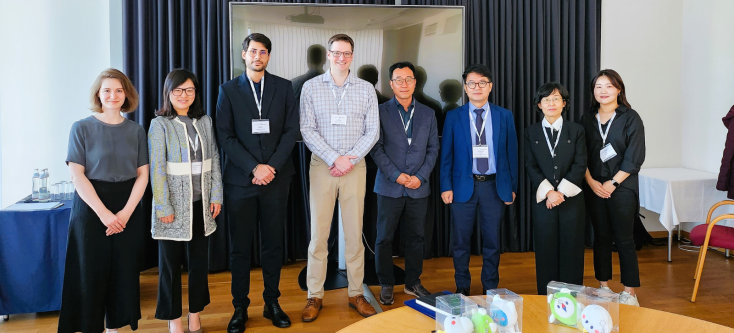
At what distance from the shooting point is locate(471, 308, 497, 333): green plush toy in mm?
1382

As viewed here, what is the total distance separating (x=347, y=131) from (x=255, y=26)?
3.91 ft

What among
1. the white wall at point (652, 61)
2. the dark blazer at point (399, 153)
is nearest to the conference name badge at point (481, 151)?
the dark blazer at point (399, 153)

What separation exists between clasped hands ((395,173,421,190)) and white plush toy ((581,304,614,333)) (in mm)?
1742

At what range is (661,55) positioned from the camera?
4.84 m

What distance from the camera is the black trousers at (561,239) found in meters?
3.08

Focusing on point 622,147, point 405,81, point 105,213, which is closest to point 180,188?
point 105,213

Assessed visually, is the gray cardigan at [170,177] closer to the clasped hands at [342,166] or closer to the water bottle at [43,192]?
the clasped hands at [342,166]

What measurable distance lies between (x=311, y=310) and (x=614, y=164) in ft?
6.87

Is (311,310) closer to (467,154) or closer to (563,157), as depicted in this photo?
(467,154)

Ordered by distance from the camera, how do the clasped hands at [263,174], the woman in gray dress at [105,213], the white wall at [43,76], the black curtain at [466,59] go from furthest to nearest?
the black curtain at [466,59] → the white wall at [43,76] → the clasped hands at [263,174] → the woman in gray dress at [105,213]

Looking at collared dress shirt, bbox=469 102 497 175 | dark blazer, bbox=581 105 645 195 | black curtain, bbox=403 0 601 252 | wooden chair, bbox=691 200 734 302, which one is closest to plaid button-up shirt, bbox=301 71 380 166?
collared dress shirt, bbox=469 102 497 175

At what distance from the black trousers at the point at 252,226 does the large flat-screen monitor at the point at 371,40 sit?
41.7 inches

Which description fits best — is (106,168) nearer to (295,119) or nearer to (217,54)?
(295,119)

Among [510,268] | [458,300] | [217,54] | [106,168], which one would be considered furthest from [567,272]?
[217,54]
